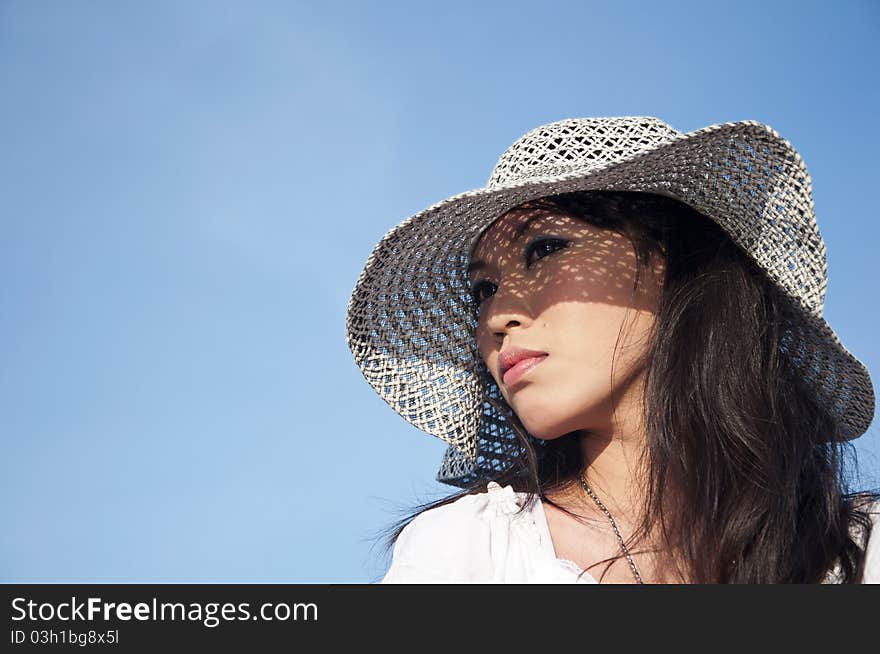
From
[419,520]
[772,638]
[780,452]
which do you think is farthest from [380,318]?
[772,638]

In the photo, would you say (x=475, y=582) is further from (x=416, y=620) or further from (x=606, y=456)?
(x=606, y=456)

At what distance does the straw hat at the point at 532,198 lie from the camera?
6.61ft

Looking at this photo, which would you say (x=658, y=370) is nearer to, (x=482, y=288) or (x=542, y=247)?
(x=542, y=247)

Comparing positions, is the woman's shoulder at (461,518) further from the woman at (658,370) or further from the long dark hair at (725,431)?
the long dark hair at (725,431)

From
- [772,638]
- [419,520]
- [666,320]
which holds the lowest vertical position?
[772,638]

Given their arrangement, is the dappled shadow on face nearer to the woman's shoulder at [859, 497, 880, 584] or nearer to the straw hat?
the straw hat

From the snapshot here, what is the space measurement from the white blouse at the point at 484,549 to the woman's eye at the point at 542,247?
0.60m

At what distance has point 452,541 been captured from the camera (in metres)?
1.89

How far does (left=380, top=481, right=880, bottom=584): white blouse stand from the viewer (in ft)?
5.98

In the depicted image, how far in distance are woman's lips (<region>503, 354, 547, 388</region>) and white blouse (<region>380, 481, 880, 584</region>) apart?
29cm

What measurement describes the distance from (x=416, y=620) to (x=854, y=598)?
32.7 inches

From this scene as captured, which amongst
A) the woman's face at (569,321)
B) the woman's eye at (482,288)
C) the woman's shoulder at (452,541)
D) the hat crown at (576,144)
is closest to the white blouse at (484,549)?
the woman's shoulder at (452,541)

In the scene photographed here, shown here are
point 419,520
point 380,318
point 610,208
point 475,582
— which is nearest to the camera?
point 475,582

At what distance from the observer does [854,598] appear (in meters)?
1.64
